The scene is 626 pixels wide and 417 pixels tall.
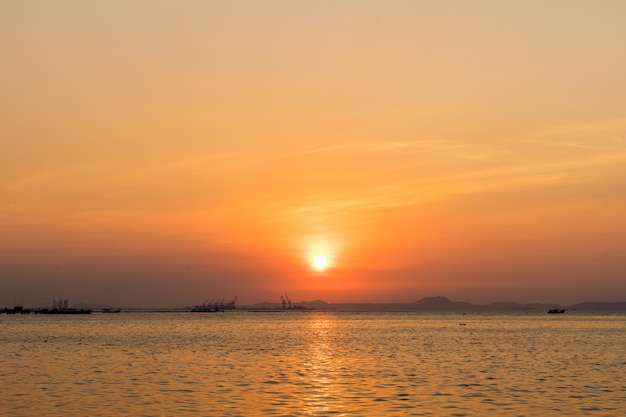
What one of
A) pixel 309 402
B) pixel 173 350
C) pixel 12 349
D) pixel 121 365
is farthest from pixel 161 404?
pixel 12 349

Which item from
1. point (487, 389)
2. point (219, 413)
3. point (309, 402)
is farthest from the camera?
point (487, 389)

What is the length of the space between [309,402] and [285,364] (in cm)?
3434

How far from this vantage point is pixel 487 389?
6081 centimetres

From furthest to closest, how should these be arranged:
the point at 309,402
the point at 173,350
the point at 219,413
A: the point at 173,350 → the point at 309,402 → the point at 219,413

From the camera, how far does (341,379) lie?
68750 millimetres

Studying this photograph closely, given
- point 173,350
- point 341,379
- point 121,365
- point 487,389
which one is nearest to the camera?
point 487,389

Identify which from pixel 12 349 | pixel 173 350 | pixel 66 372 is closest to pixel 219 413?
pixel 66 372

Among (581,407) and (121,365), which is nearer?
(581,407)

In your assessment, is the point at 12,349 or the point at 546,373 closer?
the point at 546,373

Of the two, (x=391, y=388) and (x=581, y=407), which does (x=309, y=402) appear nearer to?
(x=391, y=388)

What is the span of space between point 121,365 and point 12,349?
Result: 38.1 m

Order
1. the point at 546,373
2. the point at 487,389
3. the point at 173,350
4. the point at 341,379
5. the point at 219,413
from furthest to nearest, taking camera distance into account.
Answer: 1. the point at 173,350
2. the point at 546,373
3. the point at 341,379
4. the point at 487,389
5. the point at 219,413

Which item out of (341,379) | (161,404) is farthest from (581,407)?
(161,404)

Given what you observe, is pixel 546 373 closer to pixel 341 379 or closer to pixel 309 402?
pixel 341 379
